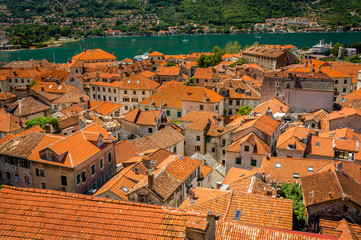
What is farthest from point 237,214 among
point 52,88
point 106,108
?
point 52,88

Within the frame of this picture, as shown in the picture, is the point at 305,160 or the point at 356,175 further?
Result: the point at 305,160

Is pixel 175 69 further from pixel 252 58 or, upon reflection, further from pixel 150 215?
pixel 150 215

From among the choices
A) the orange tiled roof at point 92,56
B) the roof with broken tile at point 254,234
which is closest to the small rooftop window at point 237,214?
the roof with broken tile at point 254,234

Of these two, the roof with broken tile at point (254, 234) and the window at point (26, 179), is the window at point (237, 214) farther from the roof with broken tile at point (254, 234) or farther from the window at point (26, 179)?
the window at point (26, 179)

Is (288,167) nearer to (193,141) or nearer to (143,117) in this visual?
(193,141)

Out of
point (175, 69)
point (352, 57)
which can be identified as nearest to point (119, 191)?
point (175, 69)

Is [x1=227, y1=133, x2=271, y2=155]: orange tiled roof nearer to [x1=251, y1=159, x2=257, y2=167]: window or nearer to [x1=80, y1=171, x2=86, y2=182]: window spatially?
[x1=251, y1=159, x2=257, y2=167]: window
